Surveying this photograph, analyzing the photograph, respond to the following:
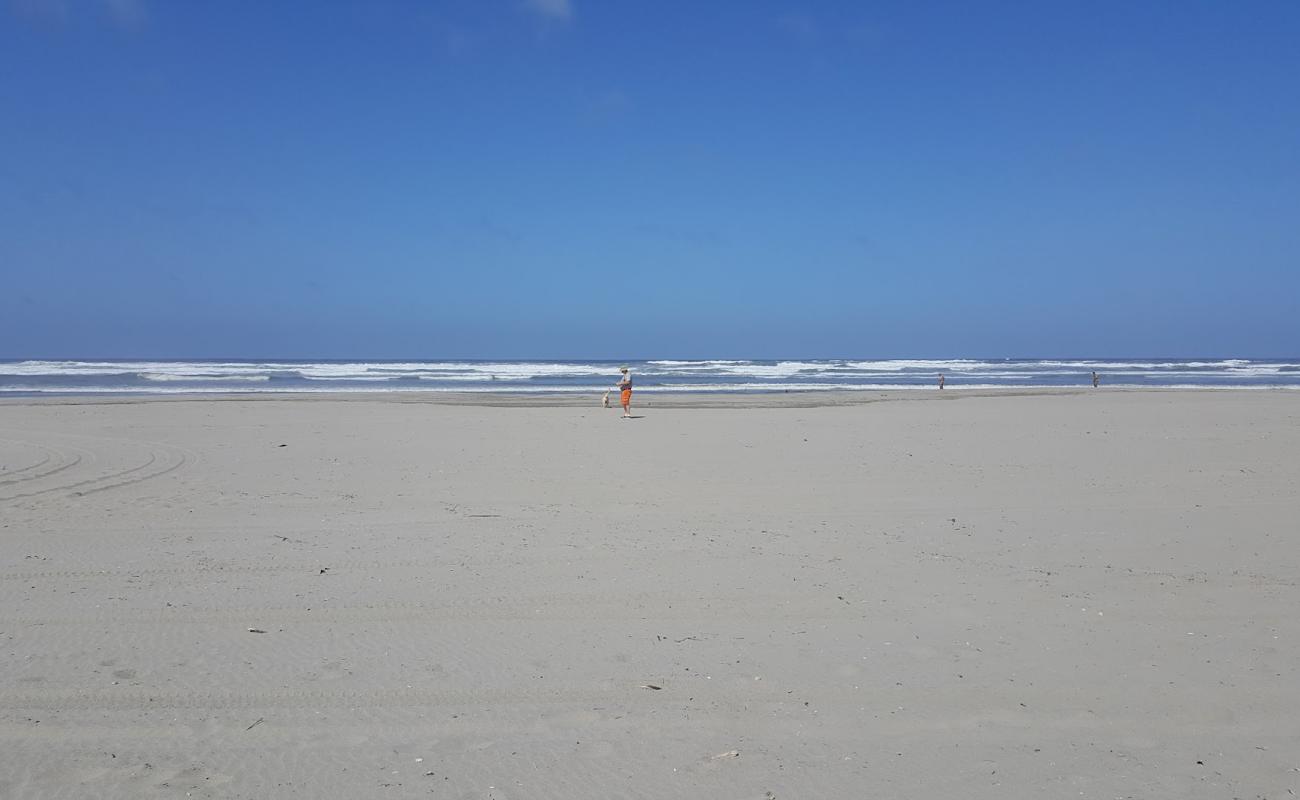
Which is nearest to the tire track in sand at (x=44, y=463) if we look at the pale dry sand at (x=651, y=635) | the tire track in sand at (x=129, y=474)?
the tire track in sand at (x=129, y=474)

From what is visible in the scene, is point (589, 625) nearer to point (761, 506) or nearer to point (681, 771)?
point (681, 771)

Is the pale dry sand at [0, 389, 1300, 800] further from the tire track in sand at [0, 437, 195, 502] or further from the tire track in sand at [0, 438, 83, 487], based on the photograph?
the tire track in sand at [0, 438, 83, 487]

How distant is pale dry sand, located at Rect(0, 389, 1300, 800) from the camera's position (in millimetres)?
3736

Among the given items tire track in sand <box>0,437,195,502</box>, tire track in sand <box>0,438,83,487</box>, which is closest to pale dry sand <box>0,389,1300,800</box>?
tire track in sand <box>0,437,195,502</box>

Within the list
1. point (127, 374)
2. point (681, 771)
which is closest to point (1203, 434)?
point (681, 771)

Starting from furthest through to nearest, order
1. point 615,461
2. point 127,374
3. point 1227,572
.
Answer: point 127,374
point 615,461
point 1227,572

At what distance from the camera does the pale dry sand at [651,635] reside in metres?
3.74

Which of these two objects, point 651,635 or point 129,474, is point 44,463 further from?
point 651,635

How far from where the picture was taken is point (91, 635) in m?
5.17

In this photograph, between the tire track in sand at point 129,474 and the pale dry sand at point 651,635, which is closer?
the pale dry sand at point 651,635

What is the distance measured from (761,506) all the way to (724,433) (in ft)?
27.2

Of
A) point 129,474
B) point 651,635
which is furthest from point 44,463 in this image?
point 651,635

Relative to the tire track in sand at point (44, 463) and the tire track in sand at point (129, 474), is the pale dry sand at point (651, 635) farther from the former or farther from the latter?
the tire track in sand at point (44, 463)

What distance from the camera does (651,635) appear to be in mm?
5258
